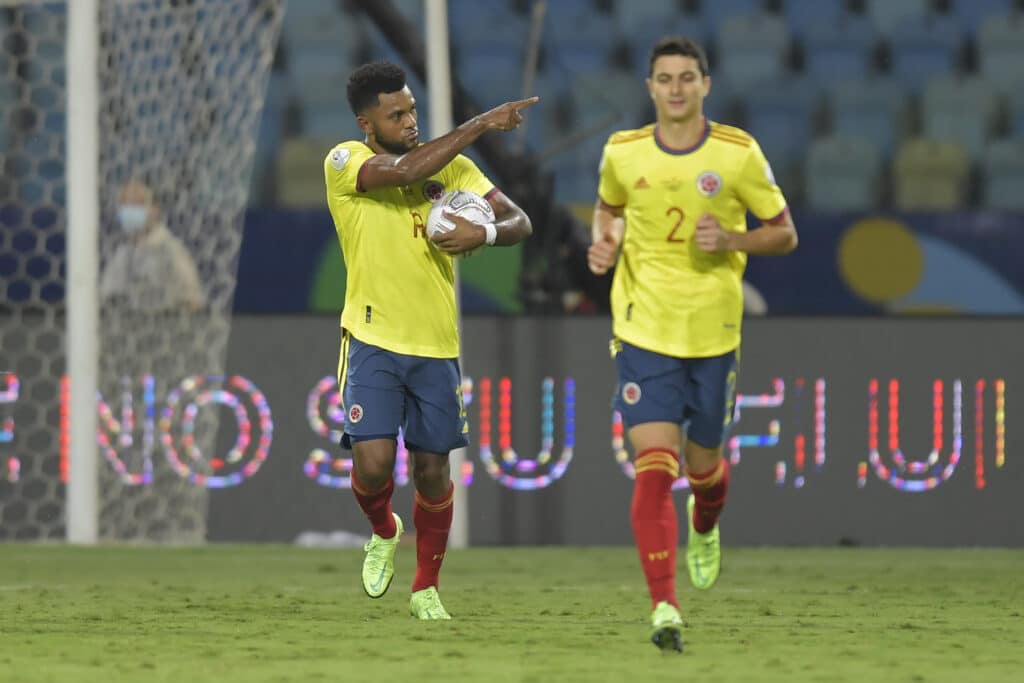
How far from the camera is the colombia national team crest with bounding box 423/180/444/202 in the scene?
20.8 feet

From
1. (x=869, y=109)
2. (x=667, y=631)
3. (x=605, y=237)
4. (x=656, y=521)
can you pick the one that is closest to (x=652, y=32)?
(x=869, y=109)

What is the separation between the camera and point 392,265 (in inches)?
248

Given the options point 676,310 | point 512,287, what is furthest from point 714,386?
point 512,287

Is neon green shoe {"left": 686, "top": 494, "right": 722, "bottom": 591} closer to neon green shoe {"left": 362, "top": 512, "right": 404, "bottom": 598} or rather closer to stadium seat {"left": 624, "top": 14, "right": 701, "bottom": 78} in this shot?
neon green shoe {"left": 362, "top": 512, "right": 404, "bottom": 598}

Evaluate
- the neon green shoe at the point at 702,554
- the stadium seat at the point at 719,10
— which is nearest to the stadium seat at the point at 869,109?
the stadium seat at the point at 719,10

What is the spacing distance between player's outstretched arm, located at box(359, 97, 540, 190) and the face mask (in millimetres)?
4246

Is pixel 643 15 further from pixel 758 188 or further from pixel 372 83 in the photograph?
pixel 758 188

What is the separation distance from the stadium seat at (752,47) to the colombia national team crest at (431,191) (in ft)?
27.6

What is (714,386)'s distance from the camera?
19.8 feet

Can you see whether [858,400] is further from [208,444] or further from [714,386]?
[714,386]

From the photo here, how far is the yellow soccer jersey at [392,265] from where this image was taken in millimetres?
6285

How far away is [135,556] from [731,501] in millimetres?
3025

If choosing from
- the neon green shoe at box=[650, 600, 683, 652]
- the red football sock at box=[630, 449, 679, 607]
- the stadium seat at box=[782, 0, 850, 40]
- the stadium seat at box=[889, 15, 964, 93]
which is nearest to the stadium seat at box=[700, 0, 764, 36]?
the stadium seat at box=[782, 0, 850, 40]

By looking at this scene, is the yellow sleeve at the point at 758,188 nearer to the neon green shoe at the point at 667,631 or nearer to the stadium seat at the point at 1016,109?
the neon green shoe at the point at 667,631
